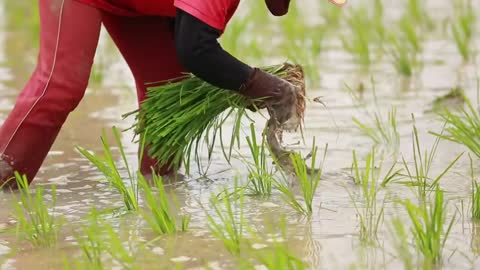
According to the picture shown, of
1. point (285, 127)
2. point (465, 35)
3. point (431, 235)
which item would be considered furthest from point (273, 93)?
point (465, 35)

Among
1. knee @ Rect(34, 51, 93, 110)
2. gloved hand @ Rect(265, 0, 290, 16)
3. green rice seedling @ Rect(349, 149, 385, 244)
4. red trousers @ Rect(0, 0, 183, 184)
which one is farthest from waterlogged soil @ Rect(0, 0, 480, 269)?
gloved hand @ Rect(265, 0, 290, 16)

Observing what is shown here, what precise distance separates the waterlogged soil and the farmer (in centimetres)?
18

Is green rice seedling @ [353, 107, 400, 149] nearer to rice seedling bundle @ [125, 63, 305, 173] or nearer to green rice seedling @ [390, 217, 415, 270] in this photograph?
rice seedling bundle @ [125, 63, 305, 173]

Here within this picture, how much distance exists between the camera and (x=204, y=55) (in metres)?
3.09

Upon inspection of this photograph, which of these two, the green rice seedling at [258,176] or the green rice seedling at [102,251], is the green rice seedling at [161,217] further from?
the green rice seedling at [258,176]

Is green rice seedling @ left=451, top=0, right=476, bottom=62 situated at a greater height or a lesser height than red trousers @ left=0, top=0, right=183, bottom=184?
greater

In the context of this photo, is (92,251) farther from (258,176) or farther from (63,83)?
(63,83)

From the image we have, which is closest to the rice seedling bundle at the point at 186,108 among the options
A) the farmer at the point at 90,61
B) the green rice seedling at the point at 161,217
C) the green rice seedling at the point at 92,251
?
the farmer at the point at 90,61

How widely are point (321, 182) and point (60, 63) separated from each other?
85cm

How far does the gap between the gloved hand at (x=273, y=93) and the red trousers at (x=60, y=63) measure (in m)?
0.44

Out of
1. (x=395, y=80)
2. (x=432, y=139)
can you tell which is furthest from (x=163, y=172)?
(x=395, y=80)

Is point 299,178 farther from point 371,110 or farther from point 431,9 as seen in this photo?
point 431,9

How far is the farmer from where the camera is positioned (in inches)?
124

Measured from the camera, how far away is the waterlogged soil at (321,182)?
276cm
